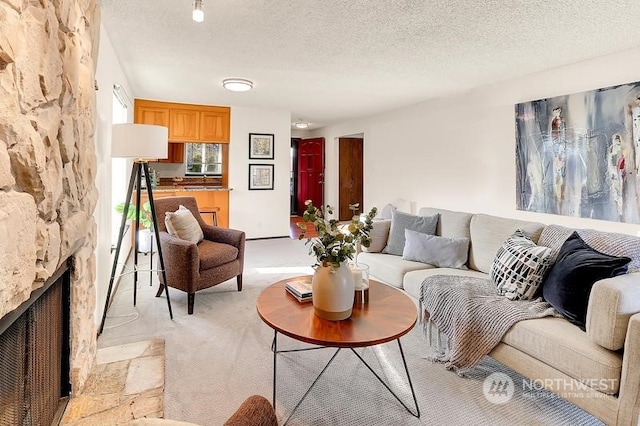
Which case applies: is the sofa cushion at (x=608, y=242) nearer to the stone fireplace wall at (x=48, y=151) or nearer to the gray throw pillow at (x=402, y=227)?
the gray throw pillow at (x=402, y=227)

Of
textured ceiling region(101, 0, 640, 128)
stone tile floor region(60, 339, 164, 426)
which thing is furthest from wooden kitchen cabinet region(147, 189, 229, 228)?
stone tile floor region(60, 339, 164, 426)

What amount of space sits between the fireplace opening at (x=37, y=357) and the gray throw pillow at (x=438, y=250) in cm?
251

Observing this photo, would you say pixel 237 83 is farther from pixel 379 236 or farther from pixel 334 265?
pixel 334 265

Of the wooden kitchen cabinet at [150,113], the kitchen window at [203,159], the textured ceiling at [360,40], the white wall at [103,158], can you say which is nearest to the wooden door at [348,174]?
the kitchen window at [203,159]

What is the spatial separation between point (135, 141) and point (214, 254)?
1.14 m

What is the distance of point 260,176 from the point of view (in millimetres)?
6273

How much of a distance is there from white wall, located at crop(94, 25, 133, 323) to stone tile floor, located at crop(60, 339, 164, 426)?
22.8 inches

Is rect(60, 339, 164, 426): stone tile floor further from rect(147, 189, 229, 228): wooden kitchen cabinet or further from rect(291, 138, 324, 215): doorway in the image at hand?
rect(291, 138, 324, 215): doorway

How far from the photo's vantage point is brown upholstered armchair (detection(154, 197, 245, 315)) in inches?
115

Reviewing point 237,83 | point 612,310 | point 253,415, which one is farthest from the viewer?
point 237,83

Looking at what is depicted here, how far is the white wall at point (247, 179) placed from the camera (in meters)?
6.06

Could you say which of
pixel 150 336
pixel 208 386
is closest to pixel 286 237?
pixel 150 336

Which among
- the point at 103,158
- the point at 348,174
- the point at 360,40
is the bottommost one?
the point at 103,158

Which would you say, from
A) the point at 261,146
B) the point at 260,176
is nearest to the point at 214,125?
the point at 261,146
